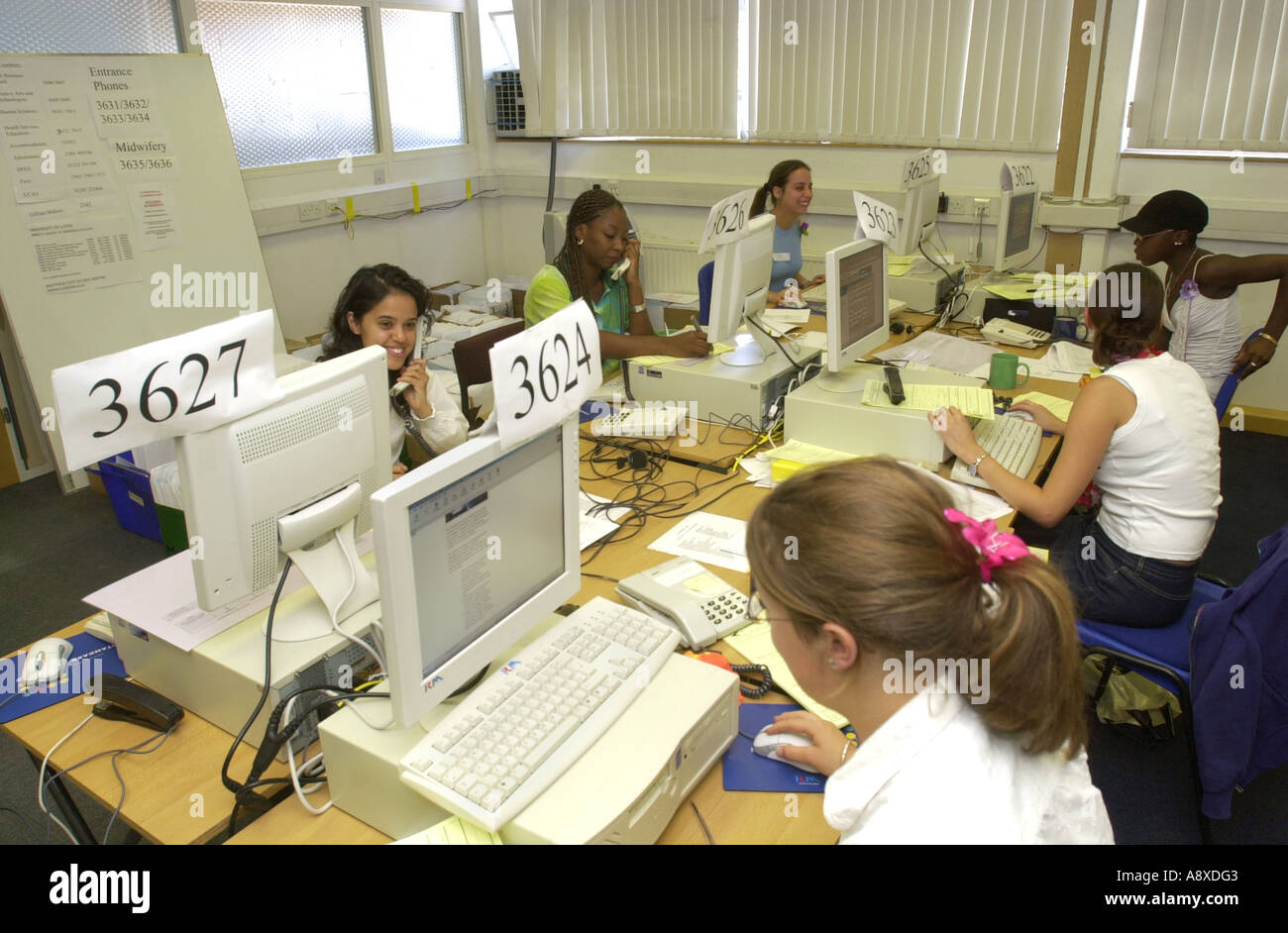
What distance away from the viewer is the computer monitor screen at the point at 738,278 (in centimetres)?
241

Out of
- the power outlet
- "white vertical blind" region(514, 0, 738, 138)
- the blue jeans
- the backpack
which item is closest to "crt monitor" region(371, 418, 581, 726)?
the blue jeans

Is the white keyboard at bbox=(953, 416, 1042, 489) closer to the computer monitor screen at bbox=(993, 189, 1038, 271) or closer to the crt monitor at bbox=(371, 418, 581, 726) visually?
the crt monitor at bbox=(371, 418, 581, 726)

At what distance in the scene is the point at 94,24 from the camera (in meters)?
→ 3.39

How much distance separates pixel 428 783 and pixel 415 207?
178 inches

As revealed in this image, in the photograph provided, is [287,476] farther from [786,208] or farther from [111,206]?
[786,208]

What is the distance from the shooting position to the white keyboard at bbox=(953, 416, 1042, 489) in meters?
2.11

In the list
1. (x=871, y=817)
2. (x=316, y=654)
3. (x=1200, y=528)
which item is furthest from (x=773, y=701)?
(x=1200, y=528)

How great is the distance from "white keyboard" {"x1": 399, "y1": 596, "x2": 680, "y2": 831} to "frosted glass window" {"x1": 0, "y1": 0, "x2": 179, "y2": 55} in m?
3.21

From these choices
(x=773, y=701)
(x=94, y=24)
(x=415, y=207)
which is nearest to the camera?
(x=773, y=701)

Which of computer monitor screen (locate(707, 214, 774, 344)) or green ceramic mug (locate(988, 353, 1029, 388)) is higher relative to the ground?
computer monitor screen (locate(707, 214, 774, 344))

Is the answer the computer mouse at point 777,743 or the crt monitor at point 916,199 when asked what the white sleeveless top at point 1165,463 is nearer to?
the computer mouse at point 777,743

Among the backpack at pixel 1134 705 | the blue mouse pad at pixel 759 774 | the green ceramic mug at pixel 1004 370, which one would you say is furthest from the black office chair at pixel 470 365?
the backpack at pixel 1134 705

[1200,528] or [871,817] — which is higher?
[871,817]
